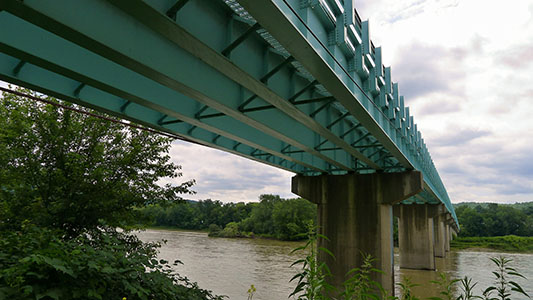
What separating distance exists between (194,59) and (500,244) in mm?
91147

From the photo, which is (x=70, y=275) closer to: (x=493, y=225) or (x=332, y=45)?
(x=332, y=45)

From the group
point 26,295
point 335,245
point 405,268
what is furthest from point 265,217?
point 26,295

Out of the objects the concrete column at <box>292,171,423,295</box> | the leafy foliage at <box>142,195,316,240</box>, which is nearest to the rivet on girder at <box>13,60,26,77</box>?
the concrete column at <box>292,171,423,295</box>

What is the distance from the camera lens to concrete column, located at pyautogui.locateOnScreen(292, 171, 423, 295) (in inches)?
683

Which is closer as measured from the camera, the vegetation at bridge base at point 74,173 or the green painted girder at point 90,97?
the green painted girder at point 90,97

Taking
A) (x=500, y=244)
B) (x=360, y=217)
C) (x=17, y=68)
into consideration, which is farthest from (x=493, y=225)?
(x=17, y=68)

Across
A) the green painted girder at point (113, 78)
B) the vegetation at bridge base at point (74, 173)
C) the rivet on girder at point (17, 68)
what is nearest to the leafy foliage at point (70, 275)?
the vegetation at bridge base at point (74, 173)

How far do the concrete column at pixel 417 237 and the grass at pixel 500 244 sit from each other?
4792cm

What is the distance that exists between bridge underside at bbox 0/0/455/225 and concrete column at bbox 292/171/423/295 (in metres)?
6.29

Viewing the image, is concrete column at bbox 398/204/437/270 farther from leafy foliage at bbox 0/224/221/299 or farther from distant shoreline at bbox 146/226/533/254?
distant shoreline at bbox 146/226/533/254

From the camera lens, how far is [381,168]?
18.0 m

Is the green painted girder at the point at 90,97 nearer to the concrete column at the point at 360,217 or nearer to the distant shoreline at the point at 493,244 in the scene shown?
the concrete column at the point at 360,217

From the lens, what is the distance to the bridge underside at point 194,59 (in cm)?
523

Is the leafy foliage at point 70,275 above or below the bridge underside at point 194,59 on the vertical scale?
below
